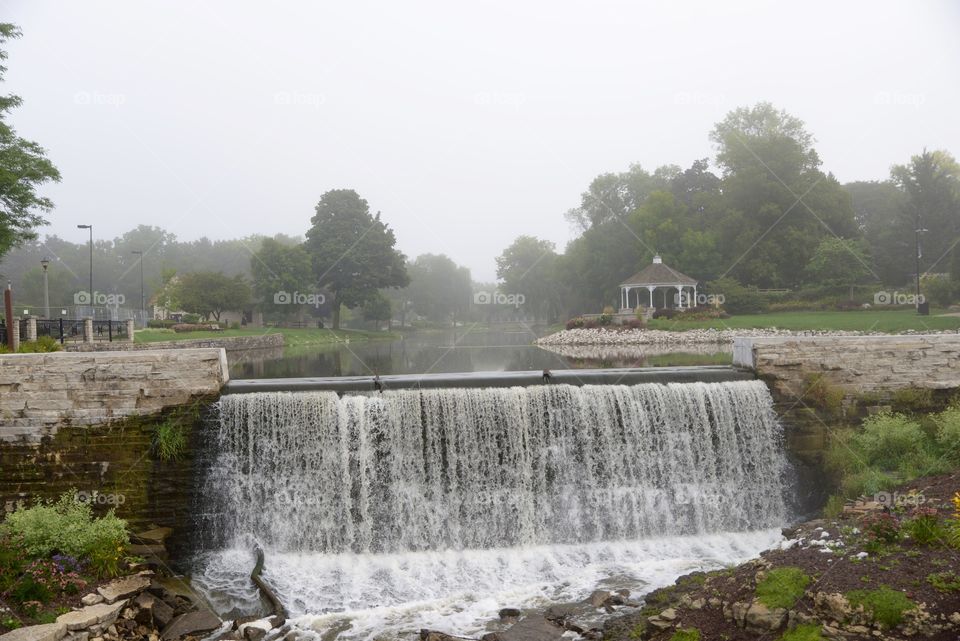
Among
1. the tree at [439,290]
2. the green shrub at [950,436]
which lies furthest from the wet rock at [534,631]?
the tree at [439,290]

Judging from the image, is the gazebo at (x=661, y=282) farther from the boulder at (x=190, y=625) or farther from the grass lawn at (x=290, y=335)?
the boulder at (x=190, y=625)

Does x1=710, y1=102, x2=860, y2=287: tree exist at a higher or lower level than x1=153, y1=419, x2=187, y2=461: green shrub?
higher

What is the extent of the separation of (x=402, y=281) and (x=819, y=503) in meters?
44.1

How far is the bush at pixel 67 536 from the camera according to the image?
8250 mm

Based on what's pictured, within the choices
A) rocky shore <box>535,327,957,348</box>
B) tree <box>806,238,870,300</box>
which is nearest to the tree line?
tree <box>806,238,870,300</box>

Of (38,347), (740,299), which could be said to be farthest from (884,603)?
(740,299)

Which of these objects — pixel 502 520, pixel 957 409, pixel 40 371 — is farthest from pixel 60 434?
pixel 957 409

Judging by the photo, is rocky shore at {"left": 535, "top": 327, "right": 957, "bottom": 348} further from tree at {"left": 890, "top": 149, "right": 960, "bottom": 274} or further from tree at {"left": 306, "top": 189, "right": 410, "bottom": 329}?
tree at {"left": 890, "top": 149, "right": 960, "bottom": 274}

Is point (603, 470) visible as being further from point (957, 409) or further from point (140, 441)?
point (140, 441)

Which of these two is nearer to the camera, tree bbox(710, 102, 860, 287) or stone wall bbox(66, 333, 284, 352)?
stone wall bbox(66, 333, 284, 352)

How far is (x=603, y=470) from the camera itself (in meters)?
11.2

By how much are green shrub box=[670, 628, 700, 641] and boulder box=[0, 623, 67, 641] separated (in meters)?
6.43

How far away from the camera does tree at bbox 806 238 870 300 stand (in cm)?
4019

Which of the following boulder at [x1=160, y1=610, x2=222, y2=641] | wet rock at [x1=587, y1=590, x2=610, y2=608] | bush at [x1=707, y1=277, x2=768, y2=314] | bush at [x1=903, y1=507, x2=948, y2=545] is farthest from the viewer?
bush at [x1=707, y1=277, x2=768, y2=314]
